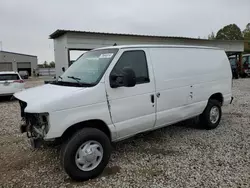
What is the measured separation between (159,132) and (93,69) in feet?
8.35

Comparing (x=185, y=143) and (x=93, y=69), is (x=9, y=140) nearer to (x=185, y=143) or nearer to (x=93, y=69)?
(x=93, y=69)

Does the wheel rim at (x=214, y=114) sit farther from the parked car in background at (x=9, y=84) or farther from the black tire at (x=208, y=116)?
the parked car in background at (x=9, y=84)

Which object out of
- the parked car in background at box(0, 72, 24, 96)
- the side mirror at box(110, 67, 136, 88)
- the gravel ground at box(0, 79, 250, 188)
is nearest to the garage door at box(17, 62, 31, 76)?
the parked car in background at box(0, 72, 24, 96)

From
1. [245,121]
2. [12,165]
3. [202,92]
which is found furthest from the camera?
[245,121]

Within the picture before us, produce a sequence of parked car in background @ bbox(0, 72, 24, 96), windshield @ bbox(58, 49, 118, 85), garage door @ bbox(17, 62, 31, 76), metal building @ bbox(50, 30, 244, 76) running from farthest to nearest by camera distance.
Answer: garage door @ bbox(17, 62, 31, 76)
metal building @ bbox(50, 30, 244, 76)
parked car in background @ bbox(0, 72, 24, 96)
windshield @ bbox(58, 49, 118, 85)

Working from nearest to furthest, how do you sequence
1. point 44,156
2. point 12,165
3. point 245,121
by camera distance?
point 12,165 < point 44,156 < point 245,121

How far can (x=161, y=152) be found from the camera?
4.22 m

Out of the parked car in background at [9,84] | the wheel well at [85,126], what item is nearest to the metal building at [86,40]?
the parked car in background at [9,84]

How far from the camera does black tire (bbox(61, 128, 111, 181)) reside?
3.12 m

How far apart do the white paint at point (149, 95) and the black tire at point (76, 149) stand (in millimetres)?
207

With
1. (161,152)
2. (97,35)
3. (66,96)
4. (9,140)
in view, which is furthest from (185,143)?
(97,35)

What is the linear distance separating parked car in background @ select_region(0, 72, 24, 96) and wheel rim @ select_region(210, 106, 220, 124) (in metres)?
9.32

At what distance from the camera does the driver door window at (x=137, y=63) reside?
12.3 feet

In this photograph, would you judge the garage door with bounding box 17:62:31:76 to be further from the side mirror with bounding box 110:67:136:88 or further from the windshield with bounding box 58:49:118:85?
the side mirror with bounding box 110:67:136:88
